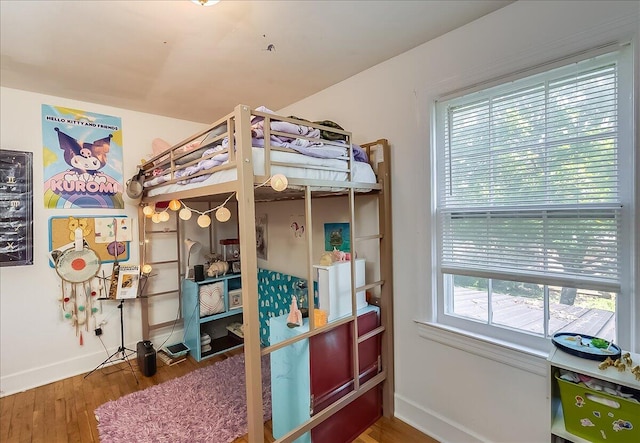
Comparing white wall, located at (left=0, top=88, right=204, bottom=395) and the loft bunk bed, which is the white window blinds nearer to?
the loft bunk bed

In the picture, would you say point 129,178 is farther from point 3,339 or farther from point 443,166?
point 443,166

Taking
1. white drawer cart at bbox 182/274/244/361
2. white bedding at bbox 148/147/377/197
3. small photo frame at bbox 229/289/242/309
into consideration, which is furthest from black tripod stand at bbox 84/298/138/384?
white bedding at bbox 148/147/377/197

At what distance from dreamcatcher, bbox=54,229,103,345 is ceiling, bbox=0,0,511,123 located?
4.53ft

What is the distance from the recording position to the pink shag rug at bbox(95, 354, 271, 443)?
192cm

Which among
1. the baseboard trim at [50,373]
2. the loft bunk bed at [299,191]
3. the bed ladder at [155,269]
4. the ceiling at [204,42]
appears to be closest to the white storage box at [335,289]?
the loft bunk bed at [299,191]

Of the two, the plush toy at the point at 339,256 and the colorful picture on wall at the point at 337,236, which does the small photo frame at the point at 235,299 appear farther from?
the plush toy at the point at 339,256

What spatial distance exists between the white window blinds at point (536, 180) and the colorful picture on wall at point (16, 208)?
3.25 metres

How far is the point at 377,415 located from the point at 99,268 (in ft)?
8.99

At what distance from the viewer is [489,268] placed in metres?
1.66

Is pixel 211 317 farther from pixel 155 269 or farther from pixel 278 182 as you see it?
pixel 278 182

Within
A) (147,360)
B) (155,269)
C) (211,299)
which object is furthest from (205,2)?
(147,360)

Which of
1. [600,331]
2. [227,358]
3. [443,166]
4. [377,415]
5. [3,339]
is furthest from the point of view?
[227,358]

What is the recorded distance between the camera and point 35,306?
8.25 feet

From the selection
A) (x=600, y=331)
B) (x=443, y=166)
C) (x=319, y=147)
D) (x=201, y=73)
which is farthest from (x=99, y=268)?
(x=600, y=331)
